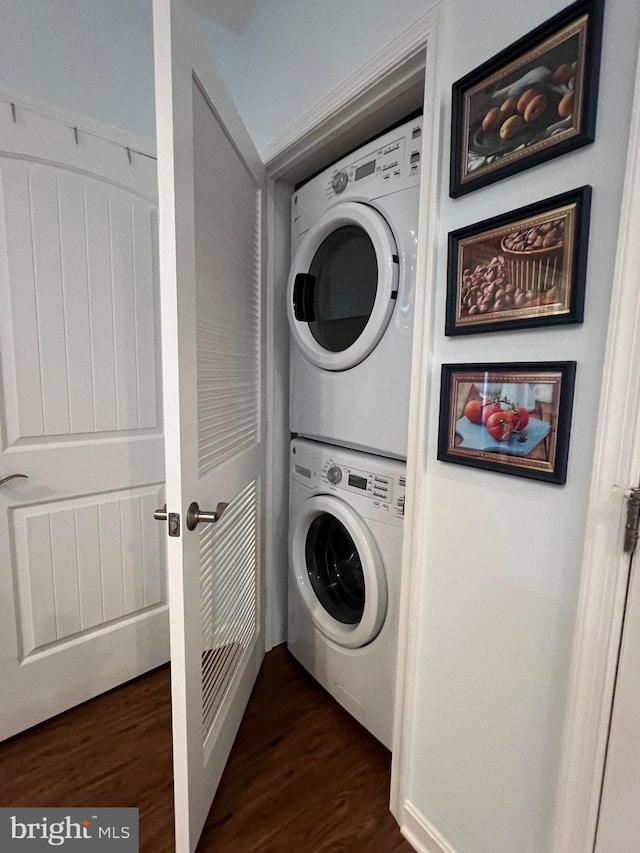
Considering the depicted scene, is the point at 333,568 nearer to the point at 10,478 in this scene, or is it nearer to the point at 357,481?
the point at 357,481

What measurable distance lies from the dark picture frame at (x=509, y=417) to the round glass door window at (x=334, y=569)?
686mm

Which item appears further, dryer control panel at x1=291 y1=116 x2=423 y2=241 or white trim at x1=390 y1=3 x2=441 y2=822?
dryer control panel at x1=291 y1=116 x2=423 y2=241

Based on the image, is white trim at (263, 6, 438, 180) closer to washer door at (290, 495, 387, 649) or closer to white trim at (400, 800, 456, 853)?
washer door at (290, 495, 387, 649)

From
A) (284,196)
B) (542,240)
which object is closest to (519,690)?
(542,240)

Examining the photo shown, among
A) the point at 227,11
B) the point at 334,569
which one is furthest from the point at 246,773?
the point at 227,11

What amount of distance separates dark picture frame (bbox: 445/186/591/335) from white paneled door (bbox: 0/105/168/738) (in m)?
1.13

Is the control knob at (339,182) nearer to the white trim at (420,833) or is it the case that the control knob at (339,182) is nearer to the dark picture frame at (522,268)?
the dark picture frame at (522,268)

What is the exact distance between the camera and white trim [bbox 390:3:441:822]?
90 cm

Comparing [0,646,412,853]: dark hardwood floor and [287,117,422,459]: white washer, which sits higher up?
[287,117,422,459]: white washer

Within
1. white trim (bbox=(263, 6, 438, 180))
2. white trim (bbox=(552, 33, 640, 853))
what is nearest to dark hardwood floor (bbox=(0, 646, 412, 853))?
white trim (bbox=(552, 33, 640, 853))

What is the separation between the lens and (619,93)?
2.09ft

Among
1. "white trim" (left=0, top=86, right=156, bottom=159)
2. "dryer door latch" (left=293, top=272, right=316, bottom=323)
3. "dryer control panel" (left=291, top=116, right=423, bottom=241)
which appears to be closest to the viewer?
"dryer control panel" (left=291, top=116, right=423, bottom=241)

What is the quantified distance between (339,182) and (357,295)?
34 centimetres

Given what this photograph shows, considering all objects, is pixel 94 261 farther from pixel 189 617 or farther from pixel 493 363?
pixel 493 363
